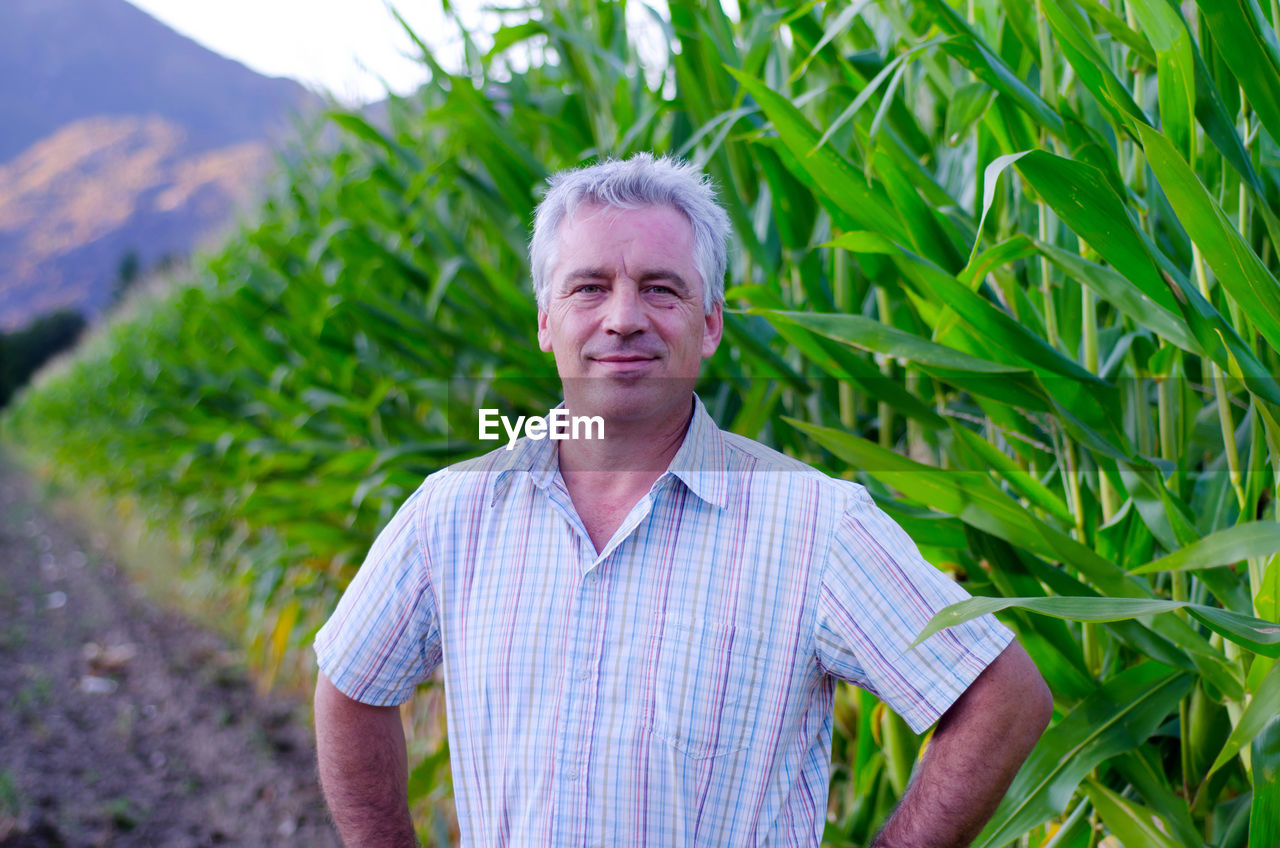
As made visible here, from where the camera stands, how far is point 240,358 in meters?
3.48

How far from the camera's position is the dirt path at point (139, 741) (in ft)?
8.54

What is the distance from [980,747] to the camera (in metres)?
0.81

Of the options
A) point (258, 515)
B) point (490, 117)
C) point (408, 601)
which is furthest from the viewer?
point (258, 515)

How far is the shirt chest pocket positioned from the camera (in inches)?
33.5

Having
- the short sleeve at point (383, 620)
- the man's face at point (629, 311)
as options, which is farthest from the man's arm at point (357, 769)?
the man's face at point (629, 311)

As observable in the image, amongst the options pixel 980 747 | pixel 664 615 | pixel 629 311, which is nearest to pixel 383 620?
pixel 664 615

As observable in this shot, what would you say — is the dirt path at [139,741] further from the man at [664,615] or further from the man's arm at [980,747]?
the man's arm at [980,747]

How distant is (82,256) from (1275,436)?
74.9 meters

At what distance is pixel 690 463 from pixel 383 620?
350 mm

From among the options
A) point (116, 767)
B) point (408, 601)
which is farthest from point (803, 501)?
point (116, 767)

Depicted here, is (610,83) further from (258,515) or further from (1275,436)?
(258,515)

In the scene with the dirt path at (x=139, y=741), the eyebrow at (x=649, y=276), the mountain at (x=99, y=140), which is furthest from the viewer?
the mountain at (x=99, y=140)

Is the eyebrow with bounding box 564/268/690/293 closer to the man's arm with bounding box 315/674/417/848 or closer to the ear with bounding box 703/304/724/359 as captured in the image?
the ear with bounding box 703/304/724/359

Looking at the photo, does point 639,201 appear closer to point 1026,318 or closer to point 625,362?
point 625,362
